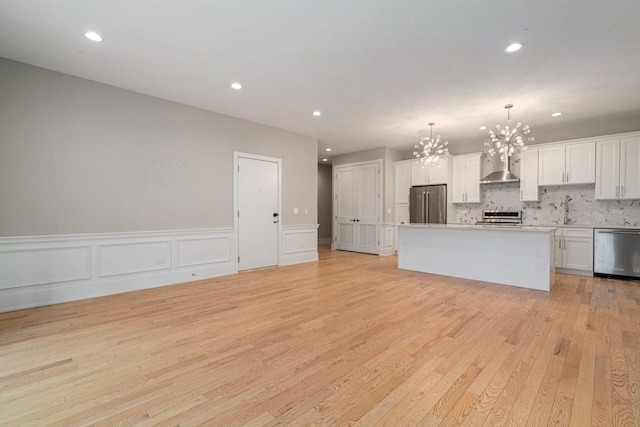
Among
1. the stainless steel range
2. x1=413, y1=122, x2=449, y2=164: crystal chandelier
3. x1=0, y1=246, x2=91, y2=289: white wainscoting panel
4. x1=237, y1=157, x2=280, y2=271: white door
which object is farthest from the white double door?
x1=0, y1=246, x2=91, y2=289: white wainscoting panel

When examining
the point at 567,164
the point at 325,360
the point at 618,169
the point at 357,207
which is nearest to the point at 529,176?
the point at 567,164

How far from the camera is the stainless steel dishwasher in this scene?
15.5 ft

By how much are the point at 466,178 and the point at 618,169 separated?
2.51 m

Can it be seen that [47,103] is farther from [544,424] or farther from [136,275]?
[544,424]

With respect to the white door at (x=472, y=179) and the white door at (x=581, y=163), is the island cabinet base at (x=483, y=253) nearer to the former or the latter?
the white door at (x=581, y=163)

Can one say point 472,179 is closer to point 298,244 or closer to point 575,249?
point 575,249

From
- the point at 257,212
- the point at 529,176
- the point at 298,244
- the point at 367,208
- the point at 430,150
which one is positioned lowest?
the point at 298,244

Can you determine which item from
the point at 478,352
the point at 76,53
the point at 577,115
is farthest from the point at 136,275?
the point at 577,115

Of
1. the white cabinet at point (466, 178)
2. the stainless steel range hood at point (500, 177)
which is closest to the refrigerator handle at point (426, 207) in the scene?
the white cabinet at point (466, 178)

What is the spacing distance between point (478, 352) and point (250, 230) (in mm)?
4271

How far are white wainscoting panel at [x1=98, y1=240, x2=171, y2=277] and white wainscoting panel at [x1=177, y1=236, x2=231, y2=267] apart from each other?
214 millimetres

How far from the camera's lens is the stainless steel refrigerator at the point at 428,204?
704cm

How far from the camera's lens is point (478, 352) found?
2340 mm

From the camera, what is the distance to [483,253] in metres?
4.64
